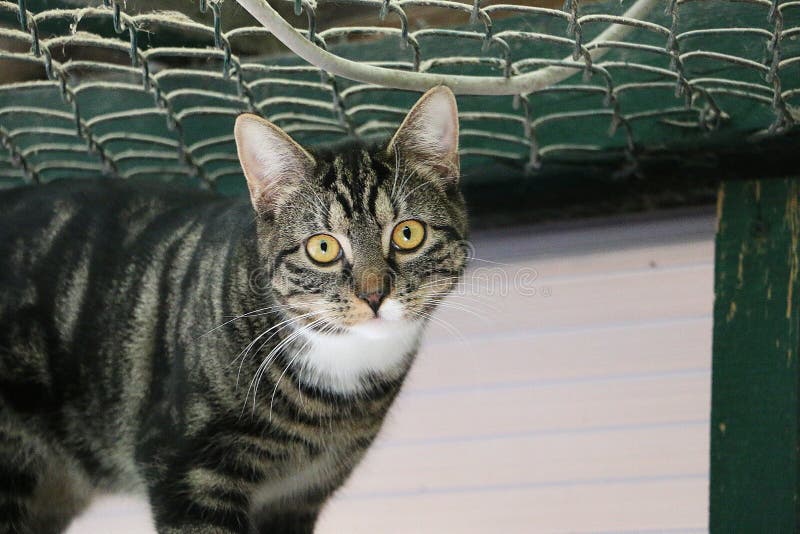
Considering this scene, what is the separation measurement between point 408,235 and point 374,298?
157mm

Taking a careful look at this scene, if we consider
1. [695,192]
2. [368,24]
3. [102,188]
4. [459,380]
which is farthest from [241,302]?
[695,192]

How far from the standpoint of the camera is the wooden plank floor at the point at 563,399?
249 cm

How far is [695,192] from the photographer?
94.3 inches

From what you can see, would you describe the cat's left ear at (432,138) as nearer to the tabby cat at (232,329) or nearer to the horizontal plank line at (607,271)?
the tabby cat at (232,329)

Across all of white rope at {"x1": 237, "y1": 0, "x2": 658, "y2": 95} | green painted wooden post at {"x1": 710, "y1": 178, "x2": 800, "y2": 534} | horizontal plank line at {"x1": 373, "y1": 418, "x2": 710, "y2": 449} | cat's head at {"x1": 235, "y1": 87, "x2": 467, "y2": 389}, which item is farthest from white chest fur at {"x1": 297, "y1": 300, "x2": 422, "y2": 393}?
green painted wooden post at {"x1": 710, "y1": 178, "x2": 800, "y2": 534}

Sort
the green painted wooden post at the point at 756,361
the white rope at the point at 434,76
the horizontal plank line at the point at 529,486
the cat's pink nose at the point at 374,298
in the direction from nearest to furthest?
the white rope at the point at 434,76 → the cat's pink nose at the point at 374,298 → the green painted wooden post at the point at 756,361 → the horizontal plank line at the point at 529,486

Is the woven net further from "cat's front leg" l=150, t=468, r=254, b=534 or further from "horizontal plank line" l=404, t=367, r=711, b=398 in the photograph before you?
"cat's front leg" l=150, t=468, r=254, b=534

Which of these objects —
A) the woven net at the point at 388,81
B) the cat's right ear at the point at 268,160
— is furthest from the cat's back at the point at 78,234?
the cat's right ear at the point at 268,160

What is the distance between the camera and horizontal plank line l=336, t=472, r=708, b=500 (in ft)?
8.11

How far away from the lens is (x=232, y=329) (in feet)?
6.14

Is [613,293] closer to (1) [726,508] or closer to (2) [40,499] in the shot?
(1) [726,508]

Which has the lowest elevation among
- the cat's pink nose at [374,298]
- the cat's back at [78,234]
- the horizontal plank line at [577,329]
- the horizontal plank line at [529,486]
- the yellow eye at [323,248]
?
the horizontal plank line at [529,486]

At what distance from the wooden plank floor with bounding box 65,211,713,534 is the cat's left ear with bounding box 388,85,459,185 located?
0.59m

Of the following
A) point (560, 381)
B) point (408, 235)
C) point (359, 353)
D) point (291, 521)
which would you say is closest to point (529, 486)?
point (560, 381)
